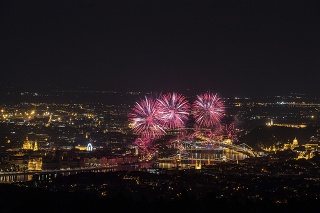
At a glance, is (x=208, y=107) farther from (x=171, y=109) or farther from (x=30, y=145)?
(x=30, y=145)

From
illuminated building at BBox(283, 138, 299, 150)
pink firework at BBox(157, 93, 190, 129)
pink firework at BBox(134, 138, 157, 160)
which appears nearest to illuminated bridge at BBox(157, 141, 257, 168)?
pink firework at BBox(134, 138, 157, 160)

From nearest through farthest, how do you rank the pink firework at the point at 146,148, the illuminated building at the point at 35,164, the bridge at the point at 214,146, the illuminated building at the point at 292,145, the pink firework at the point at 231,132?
the illuminated building at the point at 35,164 < the pink firework at the point at 146,148 < the illuminated building at the point at 292,145 < the bridge at the point at 214,146 < the pink firework at the point at 231,132

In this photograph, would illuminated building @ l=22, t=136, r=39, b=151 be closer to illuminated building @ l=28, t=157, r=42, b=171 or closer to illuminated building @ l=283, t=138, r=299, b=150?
illuminated building @ l=28, t=157, r=42, b=171

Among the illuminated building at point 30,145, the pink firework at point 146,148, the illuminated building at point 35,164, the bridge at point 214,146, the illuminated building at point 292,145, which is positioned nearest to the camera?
the illuminated building at point 35,164

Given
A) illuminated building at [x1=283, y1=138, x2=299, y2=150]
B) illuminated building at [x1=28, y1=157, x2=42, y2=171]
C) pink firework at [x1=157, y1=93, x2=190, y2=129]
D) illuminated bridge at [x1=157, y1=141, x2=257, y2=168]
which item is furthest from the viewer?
illuminated building at [x1=283, y1=138, x2=299, y2=150]

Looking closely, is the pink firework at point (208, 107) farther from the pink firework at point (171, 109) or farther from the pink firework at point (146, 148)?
the pink firework at point (146, 148)

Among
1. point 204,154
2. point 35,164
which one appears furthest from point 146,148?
point 35,164

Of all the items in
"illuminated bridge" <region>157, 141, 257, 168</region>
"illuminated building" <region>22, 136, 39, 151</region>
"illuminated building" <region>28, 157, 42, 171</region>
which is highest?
"illuminated building" <region>22, 136, 39, 151</region>

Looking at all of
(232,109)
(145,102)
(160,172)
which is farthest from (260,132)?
(160,172)

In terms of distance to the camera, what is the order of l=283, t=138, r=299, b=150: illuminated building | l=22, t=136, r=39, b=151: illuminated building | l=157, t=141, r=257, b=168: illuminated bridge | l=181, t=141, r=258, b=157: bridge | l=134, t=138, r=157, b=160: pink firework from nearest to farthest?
1. l=157, t=141, r=257, b=168: illuminated bridge
2. l=134, t=138, r=157, b=160: pink firework
3. l=283, t=138, r=299, b=150: illuminated building
4. l=181, t=141, r=258, b=157: bridge
5. l=22, t=136, r=39, b=151: illuminated building

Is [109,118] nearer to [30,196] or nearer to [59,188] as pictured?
[59,188]

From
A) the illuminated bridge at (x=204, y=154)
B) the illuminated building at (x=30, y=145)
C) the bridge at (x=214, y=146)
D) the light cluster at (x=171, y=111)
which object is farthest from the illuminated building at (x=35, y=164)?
the bridge at (x=214, y=146)

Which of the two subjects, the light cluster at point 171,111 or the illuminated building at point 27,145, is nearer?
the light cluster at point 171,111
